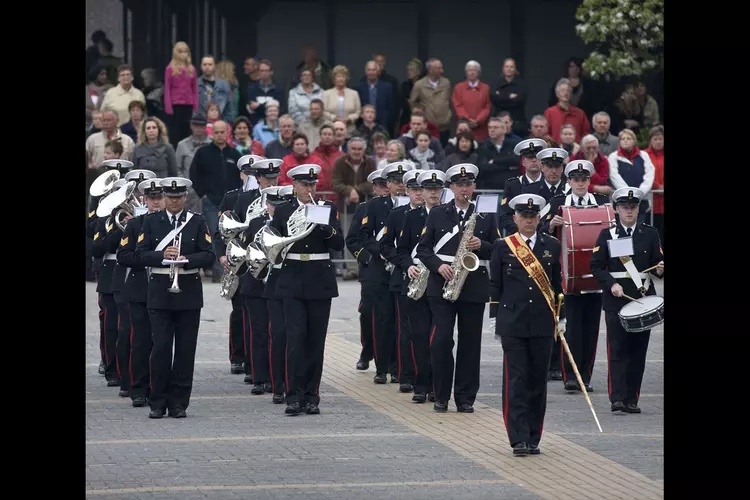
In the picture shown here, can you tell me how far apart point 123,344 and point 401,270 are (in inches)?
101

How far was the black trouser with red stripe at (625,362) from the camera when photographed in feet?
47.2

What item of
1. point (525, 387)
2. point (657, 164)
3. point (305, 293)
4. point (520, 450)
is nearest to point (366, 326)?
point (305, 293)

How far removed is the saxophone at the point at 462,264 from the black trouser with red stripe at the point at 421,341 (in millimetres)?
842

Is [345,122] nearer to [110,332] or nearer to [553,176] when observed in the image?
[553,176]

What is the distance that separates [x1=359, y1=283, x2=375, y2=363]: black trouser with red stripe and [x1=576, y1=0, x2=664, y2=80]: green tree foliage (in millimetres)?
9015

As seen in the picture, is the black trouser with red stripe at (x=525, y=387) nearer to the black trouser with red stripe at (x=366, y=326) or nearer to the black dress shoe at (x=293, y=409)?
the black dress shoe at (x=293, y=409)

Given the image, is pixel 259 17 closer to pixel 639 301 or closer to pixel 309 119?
pixel 309 119

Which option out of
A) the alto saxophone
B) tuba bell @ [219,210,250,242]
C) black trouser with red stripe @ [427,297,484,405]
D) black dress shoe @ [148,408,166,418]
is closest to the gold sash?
black trouser with red stripe @ [427,297,484,405]

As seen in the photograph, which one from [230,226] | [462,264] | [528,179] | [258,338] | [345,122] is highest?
[345,122]

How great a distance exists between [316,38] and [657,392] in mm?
13187

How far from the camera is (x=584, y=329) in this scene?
1577cm

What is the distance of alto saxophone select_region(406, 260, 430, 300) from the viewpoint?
14.9 m

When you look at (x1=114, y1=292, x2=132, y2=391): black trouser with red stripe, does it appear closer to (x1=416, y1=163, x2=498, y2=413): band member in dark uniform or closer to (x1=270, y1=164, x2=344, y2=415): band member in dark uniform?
(x1=270, y1=164, x2=344, y2=415): band member in dark uniform
